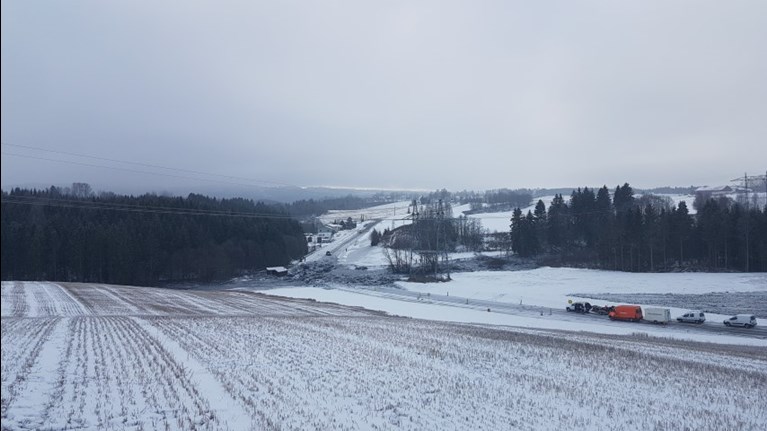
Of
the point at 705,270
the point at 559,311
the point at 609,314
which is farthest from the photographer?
the point at 705,270

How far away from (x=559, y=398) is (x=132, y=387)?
1024 cm

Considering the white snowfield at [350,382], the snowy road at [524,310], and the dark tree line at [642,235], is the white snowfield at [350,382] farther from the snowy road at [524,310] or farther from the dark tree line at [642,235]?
the dark tree line at [642,235]

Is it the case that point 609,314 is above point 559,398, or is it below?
below

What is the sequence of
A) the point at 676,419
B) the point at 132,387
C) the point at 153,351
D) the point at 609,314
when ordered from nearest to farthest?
the point at 676,419 < the point at 132,387 < the point at 153,351 < the point at 609,314

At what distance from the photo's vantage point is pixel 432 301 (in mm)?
59719

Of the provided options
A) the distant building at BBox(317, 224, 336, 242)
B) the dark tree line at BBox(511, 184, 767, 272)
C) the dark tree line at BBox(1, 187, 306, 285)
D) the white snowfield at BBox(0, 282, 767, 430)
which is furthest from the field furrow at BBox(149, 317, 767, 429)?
the distant building at BBox(317, 224, 336, 242)

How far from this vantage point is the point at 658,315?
1726 inches

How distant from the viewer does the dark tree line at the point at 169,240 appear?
62.3 m

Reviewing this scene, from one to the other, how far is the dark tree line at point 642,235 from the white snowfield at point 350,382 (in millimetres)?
52052

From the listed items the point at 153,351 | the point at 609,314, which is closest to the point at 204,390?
the point at 153,351

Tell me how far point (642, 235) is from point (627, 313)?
3774 centimetres

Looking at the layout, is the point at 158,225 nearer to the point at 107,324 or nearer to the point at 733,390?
the point at 107,324

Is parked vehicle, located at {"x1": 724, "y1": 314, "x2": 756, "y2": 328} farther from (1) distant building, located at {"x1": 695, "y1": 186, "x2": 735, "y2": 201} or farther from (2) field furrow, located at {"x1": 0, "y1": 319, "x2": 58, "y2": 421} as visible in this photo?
(2) field furrow, located at {"x1": 0, "y1": 319, "x2": 58, "y2": 421}

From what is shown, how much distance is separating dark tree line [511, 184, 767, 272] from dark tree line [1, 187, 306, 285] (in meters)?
46.7
